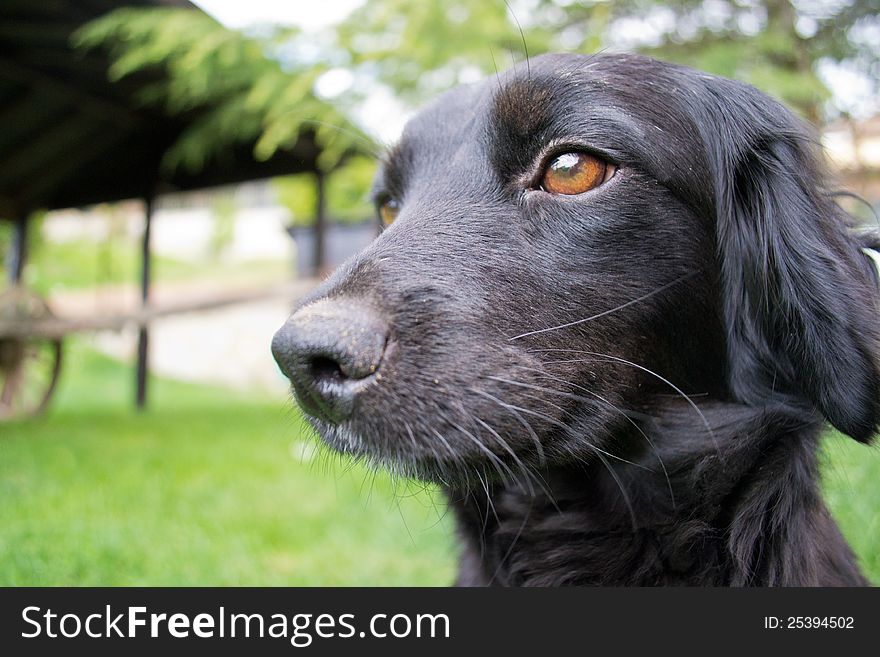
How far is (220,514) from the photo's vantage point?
3.89m

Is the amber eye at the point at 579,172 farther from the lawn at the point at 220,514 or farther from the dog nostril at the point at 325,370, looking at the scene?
the lawn at the point at 220,514

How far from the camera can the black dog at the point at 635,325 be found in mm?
1530

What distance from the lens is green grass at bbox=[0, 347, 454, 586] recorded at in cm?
290

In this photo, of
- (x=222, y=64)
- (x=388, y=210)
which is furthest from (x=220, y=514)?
(x=222, y=64)

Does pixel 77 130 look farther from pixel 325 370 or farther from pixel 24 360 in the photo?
pixel 325 370

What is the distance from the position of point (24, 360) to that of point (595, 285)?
25.3ft

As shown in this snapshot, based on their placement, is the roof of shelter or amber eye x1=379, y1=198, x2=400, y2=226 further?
the roof of shelter

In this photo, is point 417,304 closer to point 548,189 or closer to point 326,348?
point 326,348

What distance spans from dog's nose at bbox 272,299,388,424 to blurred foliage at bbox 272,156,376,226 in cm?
393

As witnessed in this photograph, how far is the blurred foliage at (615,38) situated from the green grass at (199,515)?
2605 millimetres

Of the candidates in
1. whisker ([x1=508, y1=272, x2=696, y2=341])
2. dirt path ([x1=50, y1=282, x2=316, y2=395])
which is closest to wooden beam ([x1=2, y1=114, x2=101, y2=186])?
dirt path ([x1=50, y1=282, x2=316, y2=395])

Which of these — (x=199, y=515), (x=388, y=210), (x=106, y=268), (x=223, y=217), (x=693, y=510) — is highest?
(x=106, y=268)

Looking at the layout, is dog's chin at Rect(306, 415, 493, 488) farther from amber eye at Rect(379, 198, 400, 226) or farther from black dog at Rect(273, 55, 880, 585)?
amber eye at Rect(379, 198, 400, 226)

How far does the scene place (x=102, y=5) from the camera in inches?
207
